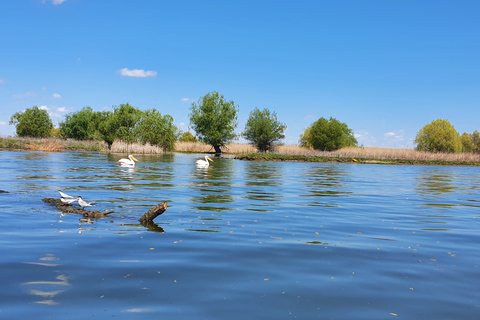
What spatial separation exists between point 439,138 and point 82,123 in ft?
302

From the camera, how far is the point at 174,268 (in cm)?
650

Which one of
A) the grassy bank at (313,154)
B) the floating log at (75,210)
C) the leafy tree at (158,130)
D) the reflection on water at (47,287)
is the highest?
the leafy tree at (158,130)

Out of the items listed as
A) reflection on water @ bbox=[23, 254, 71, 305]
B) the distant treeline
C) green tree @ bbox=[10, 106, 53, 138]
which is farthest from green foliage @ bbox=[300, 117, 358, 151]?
reflection on water @ bbox=[23, 254, 71, 305]

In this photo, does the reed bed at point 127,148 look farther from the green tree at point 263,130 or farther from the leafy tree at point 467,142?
the leafy tree at point 467,142

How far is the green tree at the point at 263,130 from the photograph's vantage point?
90562mm

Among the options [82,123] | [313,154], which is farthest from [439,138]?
[82,123]

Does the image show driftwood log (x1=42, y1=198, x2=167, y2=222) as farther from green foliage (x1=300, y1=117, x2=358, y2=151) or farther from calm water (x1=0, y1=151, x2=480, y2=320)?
green foliage (x1=300, y1=117, x2=358, y2=151)

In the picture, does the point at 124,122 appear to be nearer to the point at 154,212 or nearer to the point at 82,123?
the point at 82,123

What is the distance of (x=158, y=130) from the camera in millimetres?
80625

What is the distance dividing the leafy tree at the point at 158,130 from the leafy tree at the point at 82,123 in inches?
1126

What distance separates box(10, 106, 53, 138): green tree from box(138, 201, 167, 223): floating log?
4088 inches

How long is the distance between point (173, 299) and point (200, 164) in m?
32.2

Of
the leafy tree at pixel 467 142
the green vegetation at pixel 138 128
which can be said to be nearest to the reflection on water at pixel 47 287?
the green vegetation at pixel 138 128

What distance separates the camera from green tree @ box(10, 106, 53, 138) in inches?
4011
